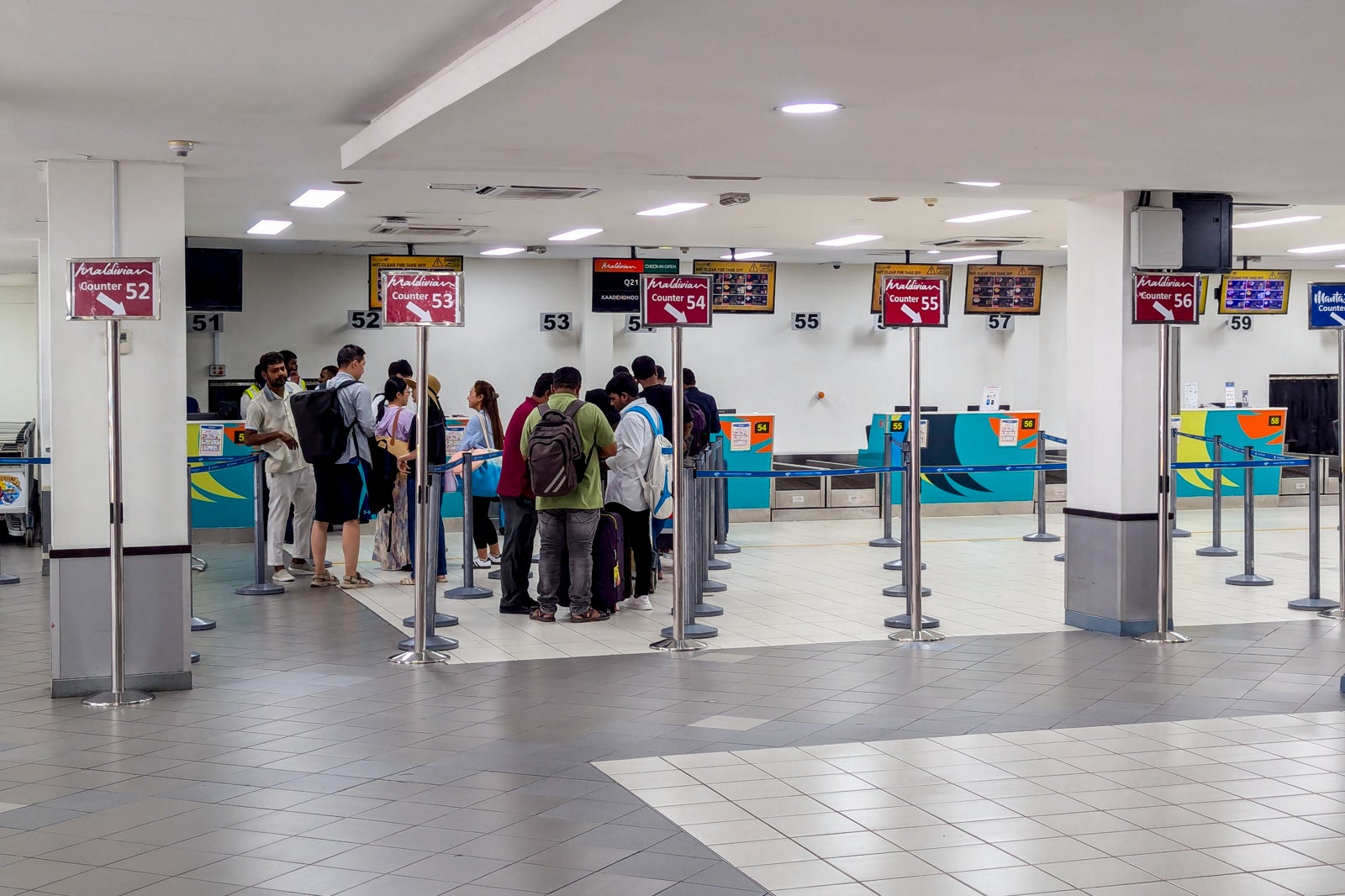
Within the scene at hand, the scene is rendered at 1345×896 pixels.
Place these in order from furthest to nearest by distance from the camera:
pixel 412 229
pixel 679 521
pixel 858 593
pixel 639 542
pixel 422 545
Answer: pixel 412 229, pixel 858 593, pixel 639 542, pixel 679 521, pixel 422 545

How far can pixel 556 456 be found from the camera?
324 inches

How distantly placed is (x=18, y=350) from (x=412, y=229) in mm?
7425

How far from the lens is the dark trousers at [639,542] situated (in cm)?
913

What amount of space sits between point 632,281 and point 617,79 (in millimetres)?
10032

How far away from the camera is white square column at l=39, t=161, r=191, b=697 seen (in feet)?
22.4

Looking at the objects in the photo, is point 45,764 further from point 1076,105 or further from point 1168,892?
point 1076,105

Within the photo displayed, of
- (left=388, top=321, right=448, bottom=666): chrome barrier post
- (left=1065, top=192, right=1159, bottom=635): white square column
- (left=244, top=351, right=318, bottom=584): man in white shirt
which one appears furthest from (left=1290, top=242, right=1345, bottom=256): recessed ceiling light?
(left=244, top=351, right=318, bottom=584): man in white shirt

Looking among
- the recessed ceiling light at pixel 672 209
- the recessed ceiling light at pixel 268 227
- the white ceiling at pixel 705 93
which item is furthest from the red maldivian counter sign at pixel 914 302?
the recessed ceiling light at pixel 268 227

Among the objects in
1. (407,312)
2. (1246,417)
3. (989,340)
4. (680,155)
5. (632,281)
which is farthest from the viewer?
(989,340)

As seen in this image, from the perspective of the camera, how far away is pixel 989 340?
61.2 ft

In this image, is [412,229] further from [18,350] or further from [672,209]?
[18,350]

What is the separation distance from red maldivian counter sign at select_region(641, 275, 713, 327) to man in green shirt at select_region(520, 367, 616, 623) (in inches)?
32.4

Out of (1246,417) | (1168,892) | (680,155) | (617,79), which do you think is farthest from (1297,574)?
(617,79)

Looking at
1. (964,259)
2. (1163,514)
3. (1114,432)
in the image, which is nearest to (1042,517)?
(964,259)
